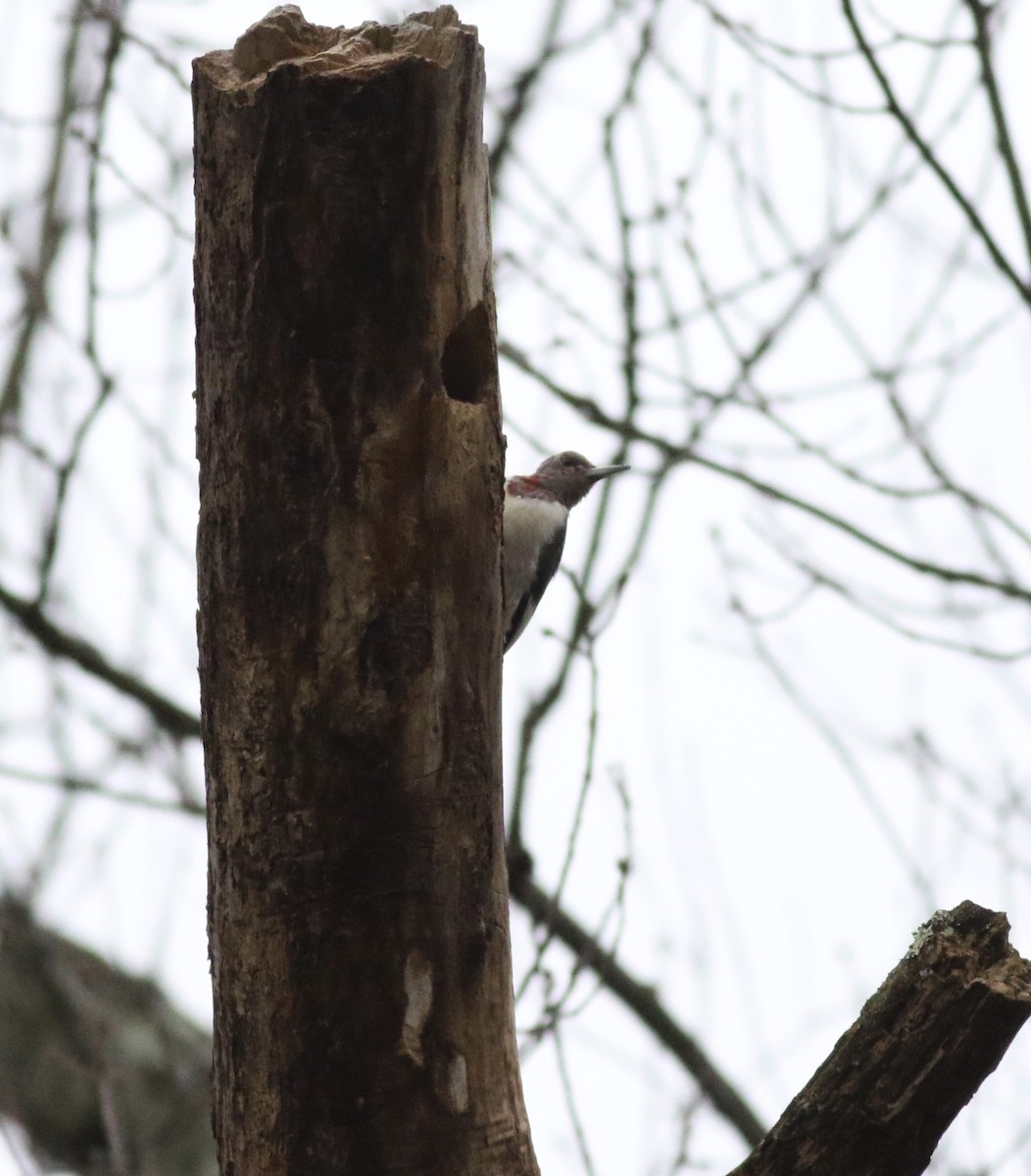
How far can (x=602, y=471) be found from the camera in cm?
531

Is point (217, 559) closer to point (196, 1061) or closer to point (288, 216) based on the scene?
point (288, 216)

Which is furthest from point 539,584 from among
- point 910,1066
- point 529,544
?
point 910,1066

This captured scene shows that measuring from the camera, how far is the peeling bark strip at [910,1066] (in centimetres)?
220

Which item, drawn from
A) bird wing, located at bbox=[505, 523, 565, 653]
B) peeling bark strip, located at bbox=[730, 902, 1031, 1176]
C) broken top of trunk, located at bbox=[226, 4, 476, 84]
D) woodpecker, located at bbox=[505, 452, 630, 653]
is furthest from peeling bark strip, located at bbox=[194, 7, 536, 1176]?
bird wing, located at bbox=[505, 523, 565, 653]

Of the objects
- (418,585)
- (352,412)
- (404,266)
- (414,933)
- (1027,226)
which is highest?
(1027,226)

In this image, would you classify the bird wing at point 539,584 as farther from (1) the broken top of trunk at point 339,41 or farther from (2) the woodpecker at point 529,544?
(1) the broken top of trunk at point 339,41

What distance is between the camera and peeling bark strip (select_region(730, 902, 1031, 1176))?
7.22ft

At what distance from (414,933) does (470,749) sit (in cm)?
29

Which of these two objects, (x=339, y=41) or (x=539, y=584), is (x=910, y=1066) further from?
(x=539, y=584)

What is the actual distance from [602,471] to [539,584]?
0.43m

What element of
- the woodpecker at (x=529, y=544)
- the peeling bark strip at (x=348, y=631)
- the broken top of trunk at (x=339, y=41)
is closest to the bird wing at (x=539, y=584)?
the woodpecker at (x=529, y=544)

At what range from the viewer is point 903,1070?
221 centimetres

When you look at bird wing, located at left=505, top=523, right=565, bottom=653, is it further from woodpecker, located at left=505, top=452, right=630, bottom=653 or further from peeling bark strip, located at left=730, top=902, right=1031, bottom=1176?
peeling bark strip, located at left=730, top=902, right=1031, bottom=1176

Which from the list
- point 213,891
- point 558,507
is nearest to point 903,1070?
point 213,891
